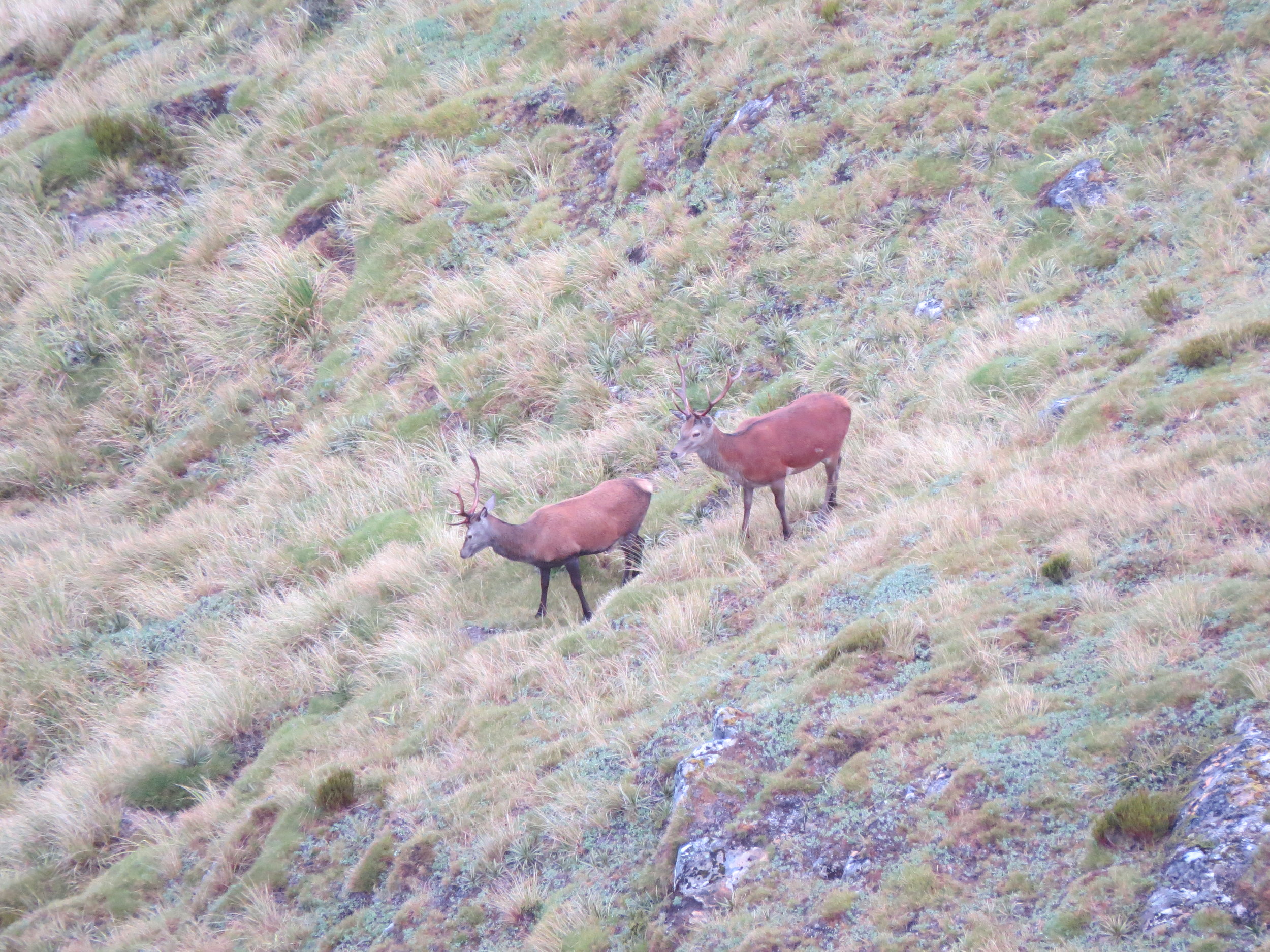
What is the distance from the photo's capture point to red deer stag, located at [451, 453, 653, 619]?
1082 centimetres

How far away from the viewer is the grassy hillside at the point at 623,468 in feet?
20.3

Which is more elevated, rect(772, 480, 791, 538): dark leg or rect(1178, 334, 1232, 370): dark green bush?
rect(1178, 334, 1232, 370): dark green bush

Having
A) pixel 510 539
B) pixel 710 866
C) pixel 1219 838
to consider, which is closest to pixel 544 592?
pixel 510 539

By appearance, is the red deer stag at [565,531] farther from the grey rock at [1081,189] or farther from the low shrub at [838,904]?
the grey rock at [1081,189]

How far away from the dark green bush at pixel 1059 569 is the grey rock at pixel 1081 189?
7.37 meters

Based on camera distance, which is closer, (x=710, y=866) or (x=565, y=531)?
(x=710, y=866)

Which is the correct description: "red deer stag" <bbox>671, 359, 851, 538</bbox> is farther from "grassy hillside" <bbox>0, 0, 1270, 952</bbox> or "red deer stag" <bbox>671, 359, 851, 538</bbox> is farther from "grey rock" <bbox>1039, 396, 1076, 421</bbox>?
"grey rock" <bbox>1039, 396, 1076, 421</bbox>

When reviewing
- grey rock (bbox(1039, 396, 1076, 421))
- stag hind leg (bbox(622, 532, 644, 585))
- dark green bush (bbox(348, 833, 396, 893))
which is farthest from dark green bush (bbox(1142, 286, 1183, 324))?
dark green bush (bbox(348, 833, 396, 893))

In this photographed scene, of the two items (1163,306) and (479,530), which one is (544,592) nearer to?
(479,530)

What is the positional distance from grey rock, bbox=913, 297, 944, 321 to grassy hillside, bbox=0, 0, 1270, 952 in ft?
0.21

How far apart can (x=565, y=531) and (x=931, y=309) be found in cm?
582

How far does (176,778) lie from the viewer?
1062cm

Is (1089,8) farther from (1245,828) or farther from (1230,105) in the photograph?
(1245,828)

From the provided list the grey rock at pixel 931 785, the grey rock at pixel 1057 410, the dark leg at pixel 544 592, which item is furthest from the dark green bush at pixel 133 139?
the grey rock at pixel 931 785
